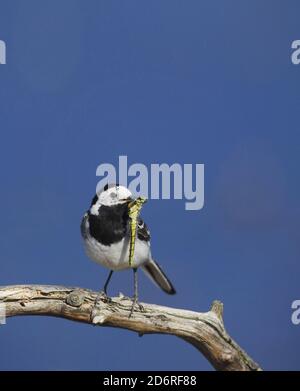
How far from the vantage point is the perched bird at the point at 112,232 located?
263 centimetres

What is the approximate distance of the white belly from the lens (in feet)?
8.62

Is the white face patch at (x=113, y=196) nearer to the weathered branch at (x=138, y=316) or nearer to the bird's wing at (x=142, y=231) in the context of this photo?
the bird's wing at (x=142, y=231)

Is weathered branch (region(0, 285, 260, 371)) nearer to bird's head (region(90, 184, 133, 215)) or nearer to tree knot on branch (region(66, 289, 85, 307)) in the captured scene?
tree knot on branch (region(66, 289, 85, 307))

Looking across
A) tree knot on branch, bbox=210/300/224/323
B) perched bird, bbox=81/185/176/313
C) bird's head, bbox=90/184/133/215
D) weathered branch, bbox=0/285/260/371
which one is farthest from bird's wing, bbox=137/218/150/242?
tree knot on branch, bbox=210/300/224/323

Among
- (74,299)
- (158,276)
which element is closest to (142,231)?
(158,276)

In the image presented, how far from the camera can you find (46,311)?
2623 mm

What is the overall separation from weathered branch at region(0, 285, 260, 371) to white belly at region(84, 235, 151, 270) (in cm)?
13

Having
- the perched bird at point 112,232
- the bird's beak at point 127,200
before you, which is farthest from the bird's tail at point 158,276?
the bird's beak at point 127,200

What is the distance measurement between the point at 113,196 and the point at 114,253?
215 millimetres

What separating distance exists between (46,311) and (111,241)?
35 centimetres
